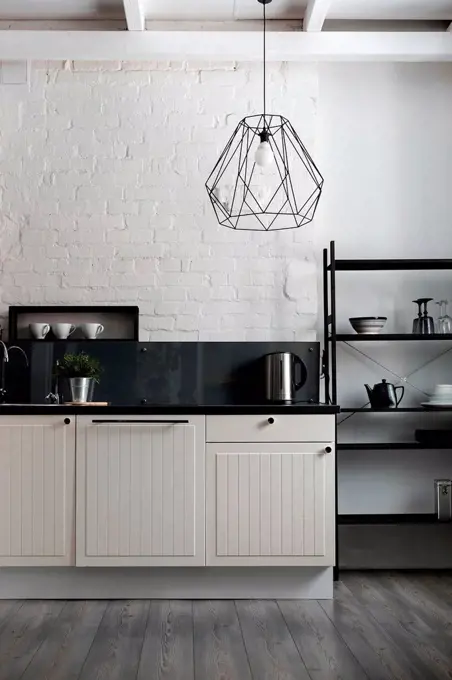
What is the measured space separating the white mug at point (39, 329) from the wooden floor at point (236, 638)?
4.52 feet

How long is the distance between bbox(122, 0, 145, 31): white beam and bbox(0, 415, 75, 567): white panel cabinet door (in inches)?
83.5

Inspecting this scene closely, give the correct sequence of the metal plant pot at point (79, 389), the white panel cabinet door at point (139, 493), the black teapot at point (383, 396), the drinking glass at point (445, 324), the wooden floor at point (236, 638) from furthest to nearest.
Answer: the drinking glass at point (445, 324)
the black teapot at point (383, 396)
the metal plant pot at point (79, 389)
the white panel cabinet door at point (139, 493)
the wooden floor at point (236, 638)

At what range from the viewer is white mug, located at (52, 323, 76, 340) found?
164 inches

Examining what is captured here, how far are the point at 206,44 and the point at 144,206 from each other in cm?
94

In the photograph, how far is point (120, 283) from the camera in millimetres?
4297

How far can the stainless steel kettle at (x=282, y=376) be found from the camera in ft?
13.2

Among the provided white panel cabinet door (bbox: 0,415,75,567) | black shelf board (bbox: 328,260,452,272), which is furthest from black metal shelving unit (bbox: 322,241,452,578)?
white panel cabinet door (bbox: 0,415,75,567)

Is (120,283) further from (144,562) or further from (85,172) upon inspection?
(144,562)

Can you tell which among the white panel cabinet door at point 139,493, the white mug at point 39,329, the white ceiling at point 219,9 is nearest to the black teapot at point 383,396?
the white panel cabinet door at point 139,493

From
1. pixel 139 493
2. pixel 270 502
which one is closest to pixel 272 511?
pixel 270 502

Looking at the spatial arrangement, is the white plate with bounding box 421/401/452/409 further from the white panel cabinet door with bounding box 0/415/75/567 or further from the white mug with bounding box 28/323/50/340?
the white mug with bounding box 28/323/50/340

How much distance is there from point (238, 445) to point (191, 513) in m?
0.38

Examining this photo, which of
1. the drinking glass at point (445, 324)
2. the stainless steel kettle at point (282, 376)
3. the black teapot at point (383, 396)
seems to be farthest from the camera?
the drinking glass at point (445, 324)

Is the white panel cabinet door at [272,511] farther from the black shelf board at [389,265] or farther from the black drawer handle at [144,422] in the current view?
the black shelf board at [389,265]
